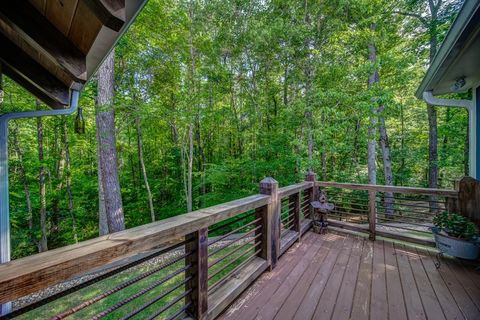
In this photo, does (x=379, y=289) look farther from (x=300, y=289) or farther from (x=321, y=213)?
(x=321, y=213)

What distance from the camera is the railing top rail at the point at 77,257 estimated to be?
2.52 ft

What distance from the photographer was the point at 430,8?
651cm

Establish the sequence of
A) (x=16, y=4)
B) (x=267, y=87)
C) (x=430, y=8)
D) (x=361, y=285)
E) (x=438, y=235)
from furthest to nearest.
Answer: (x=267, y=87)
(x=430, y=8)
(x=438, y=235)
(x=361, y=285)
(x=16, y=4)

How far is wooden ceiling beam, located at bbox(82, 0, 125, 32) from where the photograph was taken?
87 cm

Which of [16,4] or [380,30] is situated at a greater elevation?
[380,30]

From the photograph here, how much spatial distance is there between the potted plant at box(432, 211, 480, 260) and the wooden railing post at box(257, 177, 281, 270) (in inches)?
83.8

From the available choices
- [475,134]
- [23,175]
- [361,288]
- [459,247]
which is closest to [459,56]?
[475,134]

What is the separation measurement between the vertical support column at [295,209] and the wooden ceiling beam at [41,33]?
299 centimetres

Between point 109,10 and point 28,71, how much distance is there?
1571 mm

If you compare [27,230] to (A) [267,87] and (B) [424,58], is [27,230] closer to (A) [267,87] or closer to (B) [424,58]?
(A) [267,87]

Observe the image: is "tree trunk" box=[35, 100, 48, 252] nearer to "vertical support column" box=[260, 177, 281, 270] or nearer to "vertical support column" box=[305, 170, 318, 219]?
"vertical support column" box=[260, 177, 281, 270]

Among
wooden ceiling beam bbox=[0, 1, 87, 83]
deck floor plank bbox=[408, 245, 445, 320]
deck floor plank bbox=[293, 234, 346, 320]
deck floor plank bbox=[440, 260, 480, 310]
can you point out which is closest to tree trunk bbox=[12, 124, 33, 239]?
wooden ceiling beam bbox=[0, 1, 87, 83]

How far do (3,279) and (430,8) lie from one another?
33.6ft

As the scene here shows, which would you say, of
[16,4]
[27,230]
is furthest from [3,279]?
[27,230]
